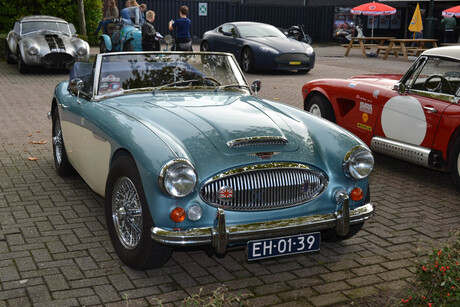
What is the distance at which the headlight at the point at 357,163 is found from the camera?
14.5ft

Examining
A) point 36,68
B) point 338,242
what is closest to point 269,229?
point 338,242

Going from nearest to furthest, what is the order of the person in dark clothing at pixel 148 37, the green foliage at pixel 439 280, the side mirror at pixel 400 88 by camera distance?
the green foliage at pixel 439 280 < the side mirror at pixel 400 88 < the person in dark clothing at pixel 148 37

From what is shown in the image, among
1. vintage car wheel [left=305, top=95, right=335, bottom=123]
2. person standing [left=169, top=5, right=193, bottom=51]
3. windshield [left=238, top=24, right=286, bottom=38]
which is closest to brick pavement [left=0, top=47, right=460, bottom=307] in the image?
vintage car wheel [left=305, top=95, right=335, bottom=123]

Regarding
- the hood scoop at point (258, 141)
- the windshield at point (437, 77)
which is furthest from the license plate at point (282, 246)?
the windshield at point (437, 77)

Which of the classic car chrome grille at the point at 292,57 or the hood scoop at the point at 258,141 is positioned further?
the classic car chrome grille at the point at 292,57

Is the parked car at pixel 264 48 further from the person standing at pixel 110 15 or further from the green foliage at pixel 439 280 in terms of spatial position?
the green foliage at pixel 439 280

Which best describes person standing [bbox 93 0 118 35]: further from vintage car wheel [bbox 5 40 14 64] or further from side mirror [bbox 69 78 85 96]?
side mirror [bbox 69 78 85 96]

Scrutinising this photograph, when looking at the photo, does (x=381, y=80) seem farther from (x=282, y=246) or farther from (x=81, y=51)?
(x=81, y=51)

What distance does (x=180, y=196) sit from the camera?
3.92m

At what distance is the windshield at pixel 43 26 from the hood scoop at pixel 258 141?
13483 millimetres

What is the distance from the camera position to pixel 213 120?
181 inches

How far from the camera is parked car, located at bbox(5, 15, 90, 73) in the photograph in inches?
607

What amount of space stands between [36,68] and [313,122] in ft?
43.2

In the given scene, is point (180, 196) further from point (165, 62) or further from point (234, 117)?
point (165, 62)
